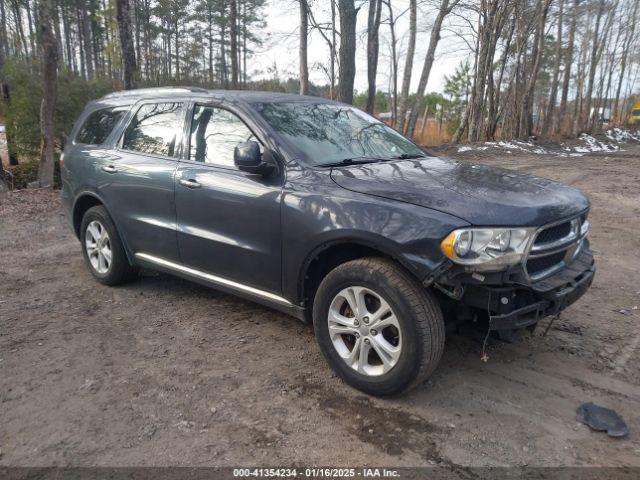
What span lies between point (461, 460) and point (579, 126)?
32.4m

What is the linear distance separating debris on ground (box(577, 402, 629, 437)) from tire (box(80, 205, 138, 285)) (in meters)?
3.86

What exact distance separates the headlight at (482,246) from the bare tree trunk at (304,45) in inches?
663

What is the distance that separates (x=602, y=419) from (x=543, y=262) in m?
0.92

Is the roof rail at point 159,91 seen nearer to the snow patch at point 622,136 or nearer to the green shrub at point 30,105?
the green shrub at point 30,105

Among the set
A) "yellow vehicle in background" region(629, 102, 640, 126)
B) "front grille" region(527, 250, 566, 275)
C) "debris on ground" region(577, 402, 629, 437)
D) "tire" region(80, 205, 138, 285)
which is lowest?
"debris on ground" region(577, 402, 629, 437)

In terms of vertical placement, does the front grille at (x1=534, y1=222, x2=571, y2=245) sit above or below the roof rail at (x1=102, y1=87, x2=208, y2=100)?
below

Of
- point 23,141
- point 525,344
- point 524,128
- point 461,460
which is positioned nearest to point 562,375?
point 525,344

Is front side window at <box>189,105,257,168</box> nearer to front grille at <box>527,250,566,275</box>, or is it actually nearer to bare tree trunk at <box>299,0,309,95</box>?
front grille at <box>527,250,566,275</box>

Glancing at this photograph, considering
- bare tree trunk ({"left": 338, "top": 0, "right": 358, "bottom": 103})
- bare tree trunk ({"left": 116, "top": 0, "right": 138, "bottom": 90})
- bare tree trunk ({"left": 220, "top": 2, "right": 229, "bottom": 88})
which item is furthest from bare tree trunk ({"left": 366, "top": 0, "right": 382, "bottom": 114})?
bare tree trunk ({"left": 220, "top": 2, "right": 229, "bottom": 88})

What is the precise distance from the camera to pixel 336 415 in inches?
113

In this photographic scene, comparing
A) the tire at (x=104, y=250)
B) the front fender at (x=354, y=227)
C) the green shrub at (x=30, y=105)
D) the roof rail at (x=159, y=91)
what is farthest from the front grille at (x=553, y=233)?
the green shrub at (x=30, y=105)

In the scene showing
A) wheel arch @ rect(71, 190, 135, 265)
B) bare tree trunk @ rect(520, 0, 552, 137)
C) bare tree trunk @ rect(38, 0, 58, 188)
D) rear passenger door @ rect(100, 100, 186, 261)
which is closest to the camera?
rear passenger door @ rect(100, 100, 186, 261)

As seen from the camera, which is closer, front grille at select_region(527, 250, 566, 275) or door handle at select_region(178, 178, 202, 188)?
front grille at select_region(527, 250, 566, 275)

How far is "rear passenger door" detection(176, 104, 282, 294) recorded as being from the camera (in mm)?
3408
